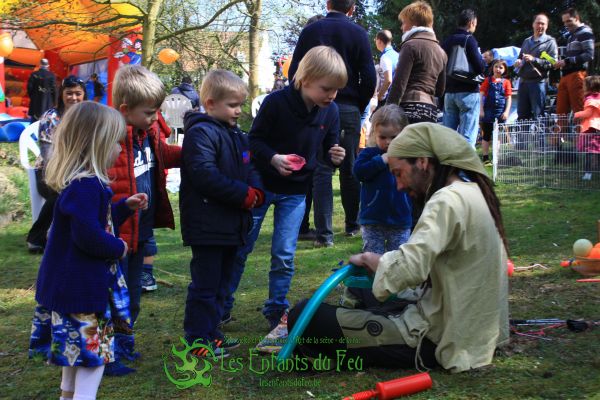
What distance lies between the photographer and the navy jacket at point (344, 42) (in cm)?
617

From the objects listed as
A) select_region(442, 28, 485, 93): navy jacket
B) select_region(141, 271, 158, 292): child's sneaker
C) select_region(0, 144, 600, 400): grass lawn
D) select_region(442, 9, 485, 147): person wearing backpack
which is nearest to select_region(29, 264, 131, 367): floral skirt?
select_region(0, 144, 600, 400): grass lawn

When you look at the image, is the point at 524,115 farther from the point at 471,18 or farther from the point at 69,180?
the point at 69,180

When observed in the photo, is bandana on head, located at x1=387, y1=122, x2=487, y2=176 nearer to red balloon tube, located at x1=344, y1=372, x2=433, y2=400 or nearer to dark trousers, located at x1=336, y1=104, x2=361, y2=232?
red balloon tube, located at x1=344, y1=372, x2=433, y2=400

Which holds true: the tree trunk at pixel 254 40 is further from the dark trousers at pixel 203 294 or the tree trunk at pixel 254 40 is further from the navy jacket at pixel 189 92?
the dark trousers at pixel 203 294

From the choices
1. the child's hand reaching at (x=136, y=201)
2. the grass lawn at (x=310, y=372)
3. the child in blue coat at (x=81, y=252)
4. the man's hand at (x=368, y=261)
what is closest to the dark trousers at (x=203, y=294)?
the grass lawn at (x=310, y=372)

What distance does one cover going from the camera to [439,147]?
10.9ft

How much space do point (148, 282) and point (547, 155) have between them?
6447 millimetres

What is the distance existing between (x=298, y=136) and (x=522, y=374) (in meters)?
1.90

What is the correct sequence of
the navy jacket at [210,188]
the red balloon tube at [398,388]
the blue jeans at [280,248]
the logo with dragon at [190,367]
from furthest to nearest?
1. the blue jeans at [280,248]
2. the navy jacket at [210,188]
3. the logo with dragon at [190,367]
4. the red balloon tube at [398,388]

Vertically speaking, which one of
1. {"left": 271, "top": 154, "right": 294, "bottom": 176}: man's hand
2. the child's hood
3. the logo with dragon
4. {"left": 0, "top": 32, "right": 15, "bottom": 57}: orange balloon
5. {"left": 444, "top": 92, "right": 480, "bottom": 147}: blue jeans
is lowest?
the logo with dragon

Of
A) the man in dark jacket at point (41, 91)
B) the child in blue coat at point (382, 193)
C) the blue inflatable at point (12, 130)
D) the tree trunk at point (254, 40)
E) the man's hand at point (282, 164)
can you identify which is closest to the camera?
the man's hand at point (282, 164)

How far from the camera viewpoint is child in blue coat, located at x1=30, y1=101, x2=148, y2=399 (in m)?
3.03

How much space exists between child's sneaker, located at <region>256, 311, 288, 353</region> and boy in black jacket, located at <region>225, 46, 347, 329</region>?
0.23 m

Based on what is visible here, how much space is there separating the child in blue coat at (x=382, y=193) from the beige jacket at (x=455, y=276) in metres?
1.29
